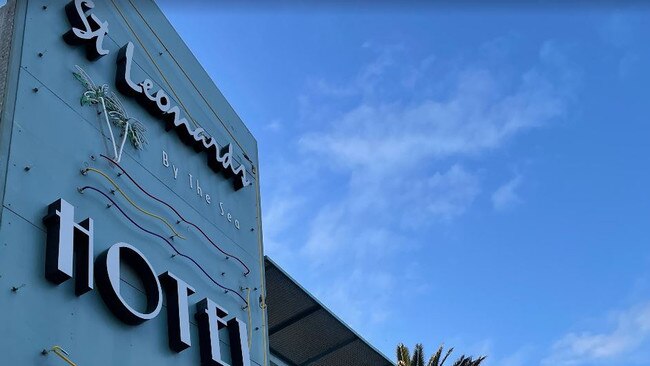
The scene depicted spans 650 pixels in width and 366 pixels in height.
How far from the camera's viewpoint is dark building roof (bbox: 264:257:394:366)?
1388cm

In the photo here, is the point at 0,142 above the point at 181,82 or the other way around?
the other way around

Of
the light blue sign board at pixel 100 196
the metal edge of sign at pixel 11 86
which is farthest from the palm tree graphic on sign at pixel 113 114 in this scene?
the metal edge of sign at pixel 11 86

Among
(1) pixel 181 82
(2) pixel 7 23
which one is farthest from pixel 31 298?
(1) pixel 181 82

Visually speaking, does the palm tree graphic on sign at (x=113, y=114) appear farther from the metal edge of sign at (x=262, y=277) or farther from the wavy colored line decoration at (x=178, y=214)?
the metal edge of sign at (x=262, y=277)

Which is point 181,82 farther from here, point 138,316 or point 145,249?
point 138,316

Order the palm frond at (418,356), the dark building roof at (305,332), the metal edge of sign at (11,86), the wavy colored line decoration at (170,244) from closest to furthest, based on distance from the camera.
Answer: the metal edge of sign at (11,86) → the wavy colored line decoration at (170,244) → the dark building roof at (305,332) → the palm frond at (418,356)

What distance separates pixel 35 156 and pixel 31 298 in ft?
4.95

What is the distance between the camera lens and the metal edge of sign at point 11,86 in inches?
275

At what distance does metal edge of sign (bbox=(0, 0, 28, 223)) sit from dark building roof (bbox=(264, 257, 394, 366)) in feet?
20.2

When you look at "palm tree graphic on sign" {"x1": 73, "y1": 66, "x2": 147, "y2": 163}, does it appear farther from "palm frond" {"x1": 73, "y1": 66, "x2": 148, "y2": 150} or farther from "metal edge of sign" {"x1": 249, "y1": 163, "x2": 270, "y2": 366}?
"metal edge of sign" {"x1": 249, "y1": 163, "x2": 270, "y2": 366}

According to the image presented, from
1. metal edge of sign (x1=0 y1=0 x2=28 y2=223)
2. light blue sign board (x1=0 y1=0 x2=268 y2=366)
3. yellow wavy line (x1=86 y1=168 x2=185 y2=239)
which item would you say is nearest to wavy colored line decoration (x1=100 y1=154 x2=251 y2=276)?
light blue sign board (x1=0 y1=0 x2=268 y2=366)

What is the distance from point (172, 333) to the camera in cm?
875

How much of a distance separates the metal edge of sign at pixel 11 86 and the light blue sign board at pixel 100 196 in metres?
0.02

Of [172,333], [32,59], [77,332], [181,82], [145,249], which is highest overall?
[181,82]
